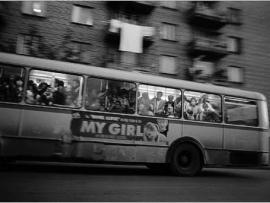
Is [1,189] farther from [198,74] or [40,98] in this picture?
[198,74]

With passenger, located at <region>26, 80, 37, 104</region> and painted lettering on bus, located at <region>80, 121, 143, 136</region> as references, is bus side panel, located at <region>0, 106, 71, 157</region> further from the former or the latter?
painted lettering on bus, located at <region>80, 121, 143, 136</region>

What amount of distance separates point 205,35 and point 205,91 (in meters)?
16.0

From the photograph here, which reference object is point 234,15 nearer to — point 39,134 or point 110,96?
point 110,96

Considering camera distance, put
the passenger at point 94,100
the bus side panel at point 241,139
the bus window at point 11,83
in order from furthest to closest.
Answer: the bus side panel at point 241,139 < the passenger at point 94,100 < the bus window at point 11,83

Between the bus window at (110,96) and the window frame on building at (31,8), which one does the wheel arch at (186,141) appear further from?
the window frame on building at (31,8)

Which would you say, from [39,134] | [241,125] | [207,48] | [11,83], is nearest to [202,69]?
[207,48]

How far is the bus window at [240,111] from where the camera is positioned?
388 inches

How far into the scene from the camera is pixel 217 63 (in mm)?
24312

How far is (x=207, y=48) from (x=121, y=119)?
53.2 feet

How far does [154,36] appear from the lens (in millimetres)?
22781

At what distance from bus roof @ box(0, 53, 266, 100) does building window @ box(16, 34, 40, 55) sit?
39.5 feet

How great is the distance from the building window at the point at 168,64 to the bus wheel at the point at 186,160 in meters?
13.8

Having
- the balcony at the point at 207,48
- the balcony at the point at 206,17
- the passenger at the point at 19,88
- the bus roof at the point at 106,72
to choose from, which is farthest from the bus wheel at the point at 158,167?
the balcony at the point at 206,17

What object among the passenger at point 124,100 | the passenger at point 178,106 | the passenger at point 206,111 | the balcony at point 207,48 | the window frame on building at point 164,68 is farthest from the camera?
the balcony at point 207,48
